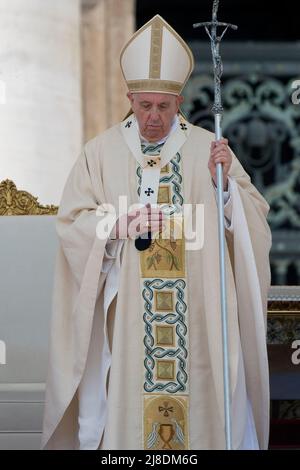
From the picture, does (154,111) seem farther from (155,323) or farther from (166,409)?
(166,409)

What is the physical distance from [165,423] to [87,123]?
291 centimetres

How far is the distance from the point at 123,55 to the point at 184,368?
124 cm

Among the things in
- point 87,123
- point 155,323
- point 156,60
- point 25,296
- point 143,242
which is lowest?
point 155,323

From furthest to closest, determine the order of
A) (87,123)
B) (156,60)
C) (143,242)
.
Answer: (87,123)
(156,60)
(143,242)

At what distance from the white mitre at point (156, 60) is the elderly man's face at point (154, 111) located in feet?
0.09

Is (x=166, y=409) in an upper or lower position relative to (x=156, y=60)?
lower

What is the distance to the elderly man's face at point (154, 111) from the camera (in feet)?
20.5

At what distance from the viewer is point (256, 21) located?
9562 mm

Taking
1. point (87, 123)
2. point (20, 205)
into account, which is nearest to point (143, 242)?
point (20, 205)

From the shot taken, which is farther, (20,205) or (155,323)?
(20,205)

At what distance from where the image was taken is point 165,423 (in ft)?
20.4

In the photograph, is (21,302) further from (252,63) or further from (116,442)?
(252,63)

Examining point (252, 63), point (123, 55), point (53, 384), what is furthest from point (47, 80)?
point (53, 384)

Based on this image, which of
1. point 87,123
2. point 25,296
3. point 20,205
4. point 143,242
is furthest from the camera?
point 87,123
